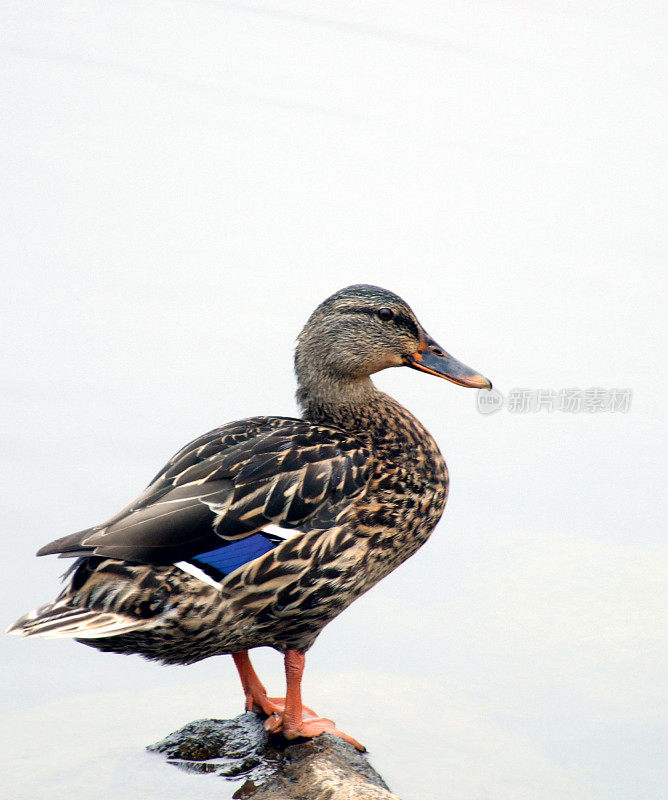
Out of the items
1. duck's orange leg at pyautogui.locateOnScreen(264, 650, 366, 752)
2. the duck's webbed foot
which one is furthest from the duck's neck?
the duck's webbed foot

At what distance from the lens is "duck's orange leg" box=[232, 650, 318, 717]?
15.0 feet

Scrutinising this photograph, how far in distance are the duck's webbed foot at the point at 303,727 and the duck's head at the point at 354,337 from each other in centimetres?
130

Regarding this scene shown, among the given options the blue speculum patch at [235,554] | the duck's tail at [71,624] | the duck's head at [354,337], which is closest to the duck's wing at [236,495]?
the blue speculum patch at [235,554]

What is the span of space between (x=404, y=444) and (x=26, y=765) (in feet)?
6.16

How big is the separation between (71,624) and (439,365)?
191 centimetres

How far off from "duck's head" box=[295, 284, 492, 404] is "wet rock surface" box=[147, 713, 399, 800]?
138 cm

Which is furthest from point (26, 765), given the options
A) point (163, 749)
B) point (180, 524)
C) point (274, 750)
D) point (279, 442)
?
point (279, 442)

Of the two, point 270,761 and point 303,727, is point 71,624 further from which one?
point 303,727

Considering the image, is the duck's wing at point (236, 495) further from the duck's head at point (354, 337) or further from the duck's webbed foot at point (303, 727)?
the duck's webbed foot at point (303, 727)

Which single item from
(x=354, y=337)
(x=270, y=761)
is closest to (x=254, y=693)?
(x=270, y=761)

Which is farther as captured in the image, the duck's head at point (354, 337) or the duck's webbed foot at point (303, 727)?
the duck's head at point (354, 337)

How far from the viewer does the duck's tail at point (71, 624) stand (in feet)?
12.4

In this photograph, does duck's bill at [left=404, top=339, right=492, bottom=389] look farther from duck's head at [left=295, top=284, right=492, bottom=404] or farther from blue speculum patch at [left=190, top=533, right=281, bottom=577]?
blue speculum patch at [left=190, top=533, right=281, bottom=577]

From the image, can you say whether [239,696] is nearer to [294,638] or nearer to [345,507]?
[294,638]
